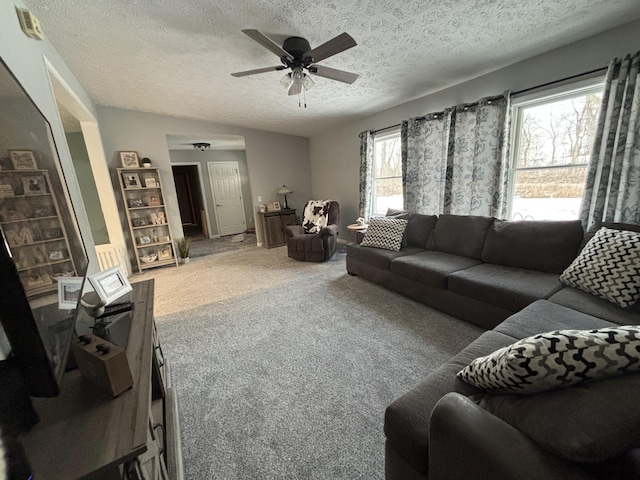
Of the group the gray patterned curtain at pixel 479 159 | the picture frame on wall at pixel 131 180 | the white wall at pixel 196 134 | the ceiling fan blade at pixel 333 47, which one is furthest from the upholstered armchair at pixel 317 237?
the picture frame on wall at pixel 131 180

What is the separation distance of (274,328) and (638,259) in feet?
8.49

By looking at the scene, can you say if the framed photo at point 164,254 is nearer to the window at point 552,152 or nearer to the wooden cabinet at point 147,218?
the wooden cabinet at point 147,218

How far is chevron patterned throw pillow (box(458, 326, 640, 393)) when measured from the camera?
0.60 meters

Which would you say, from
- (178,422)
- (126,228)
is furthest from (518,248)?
(126,228)

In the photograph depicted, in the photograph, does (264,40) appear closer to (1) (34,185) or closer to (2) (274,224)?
(1) (34,185)

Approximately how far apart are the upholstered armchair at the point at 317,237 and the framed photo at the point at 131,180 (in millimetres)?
2571

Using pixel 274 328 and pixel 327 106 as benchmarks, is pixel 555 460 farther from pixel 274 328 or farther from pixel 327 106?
pixel 327 106

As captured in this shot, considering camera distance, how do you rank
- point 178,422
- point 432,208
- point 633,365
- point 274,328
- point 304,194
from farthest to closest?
point 304,194 → point 432,208 → point 274,328 → point 178,422 → point 633,365

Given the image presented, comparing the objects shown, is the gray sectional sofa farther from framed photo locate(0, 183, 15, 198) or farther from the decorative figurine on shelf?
the decorative figurine on shelf

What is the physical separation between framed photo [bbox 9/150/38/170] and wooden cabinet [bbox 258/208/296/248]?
4.22 m

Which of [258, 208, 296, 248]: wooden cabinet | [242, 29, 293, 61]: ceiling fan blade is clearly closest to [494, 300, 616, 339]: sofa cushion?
[242, 29, 293, 61]: ceiling fan blade

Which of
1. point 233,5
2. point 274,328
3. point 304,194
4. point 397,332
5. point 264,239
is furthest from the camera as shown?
point 304,194

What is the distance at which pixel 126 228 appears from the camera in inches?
164

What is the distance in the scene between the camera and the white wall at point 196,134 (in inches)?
157
